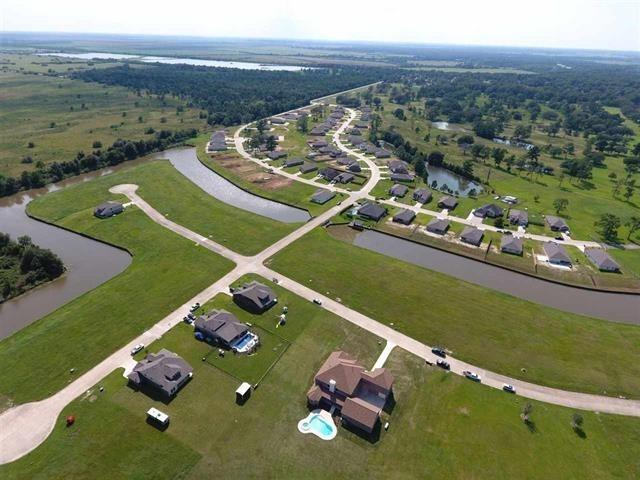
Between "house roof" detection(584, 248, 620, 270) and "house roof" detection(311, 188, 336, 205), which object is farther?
"house roof" detection(311, 188, 336, 205)

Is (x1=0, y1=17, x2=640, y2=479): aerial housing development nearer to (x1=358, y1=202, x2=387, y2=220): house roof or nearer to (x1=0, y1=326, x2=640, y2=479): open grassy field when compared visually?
(x1=0, y1=326, x2=640, y2=479): open grassy field

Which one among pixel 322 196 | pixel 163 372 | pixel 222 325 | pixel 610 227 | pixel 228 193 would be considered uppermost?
pixel 163 372

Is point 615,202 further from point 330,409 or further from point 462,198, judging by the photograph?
point 330,409

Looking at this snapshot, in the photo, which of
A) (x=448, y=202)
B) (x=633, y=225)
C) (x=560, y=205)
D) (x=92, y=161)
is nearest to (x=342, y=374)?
(x=448, y=202)

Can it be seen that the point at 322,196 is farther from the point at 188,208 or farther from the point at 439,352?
the point at 439,352

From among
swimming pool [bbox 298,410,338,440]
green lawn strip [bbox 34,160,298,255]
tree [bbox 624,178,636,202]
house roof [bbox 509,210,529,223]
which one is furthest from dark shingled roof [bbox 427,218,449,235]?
tree [bbox 624,178,636,202]

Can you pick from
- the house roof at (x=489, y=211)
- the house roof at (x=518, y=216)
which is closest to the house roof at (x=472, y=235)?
the house roof at (x=489, y=211)
